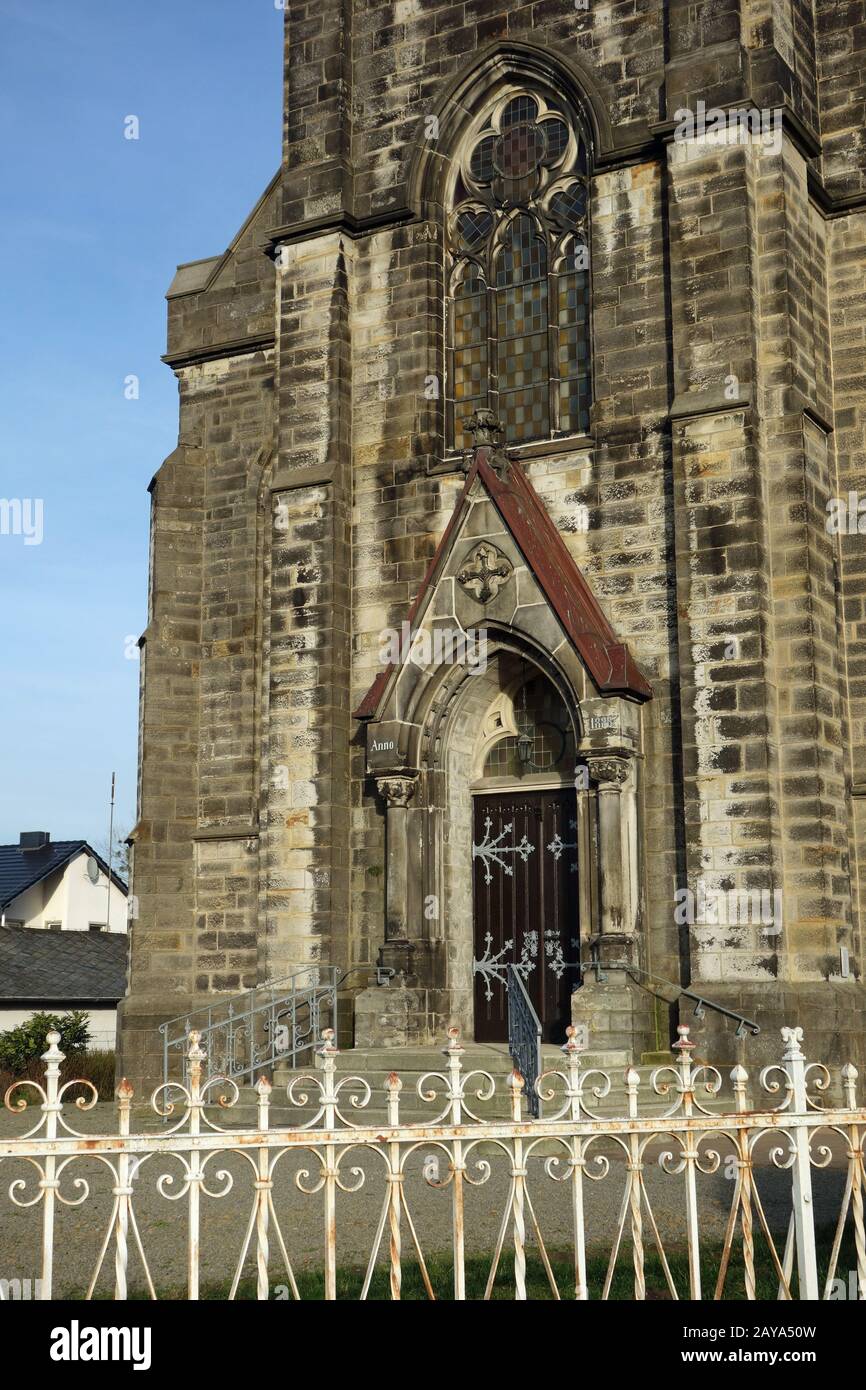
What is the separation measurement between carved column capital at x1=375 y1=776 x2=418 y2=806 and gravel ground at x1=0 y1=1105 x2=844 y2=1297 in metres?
5.20

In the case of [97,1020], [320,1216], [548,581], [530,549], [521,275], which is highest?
[521,275]

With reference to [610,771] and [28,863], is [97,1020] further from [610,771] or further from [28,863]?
[610,771]

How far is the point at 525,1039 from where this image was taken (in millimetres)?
13477

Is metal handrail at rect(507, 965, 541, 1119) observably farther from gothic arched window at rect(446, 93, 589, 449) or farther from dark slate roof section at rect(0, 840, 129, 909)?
dark slate roof section at rect(0, 840, 129, 909)

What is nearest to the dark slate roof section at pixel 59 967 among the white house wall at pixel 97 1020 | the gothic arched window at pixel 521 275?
the white house wall at pixel 97 1020

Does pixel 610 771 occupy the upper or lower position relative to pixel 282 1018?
upper

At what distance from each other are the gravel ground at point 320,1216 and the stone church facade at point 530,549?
3812 mm

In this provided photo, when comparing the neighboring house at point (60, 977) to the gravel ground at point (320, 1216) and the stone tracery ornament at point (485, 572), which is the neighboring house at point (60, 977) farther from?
the gravel ground at point (320, 1216)

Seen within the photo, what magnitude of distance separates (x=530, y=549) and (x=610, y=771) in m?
2.45

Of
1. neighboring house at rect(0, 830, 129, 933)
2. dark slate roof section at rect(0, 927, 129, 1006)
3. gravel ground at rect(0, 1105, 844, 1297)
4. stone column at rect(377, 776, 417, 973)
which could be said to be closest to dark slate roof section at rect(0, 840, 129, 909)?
neighboring house at rect(0, 830, 129, 933)

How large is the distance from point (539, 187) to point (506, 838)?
23.7ft

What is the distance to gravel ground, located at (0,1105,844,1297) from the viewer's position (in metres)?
8.42

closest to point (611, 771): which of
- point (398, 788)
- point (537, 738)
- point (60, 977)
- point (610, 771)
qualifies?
point (610, 771)
